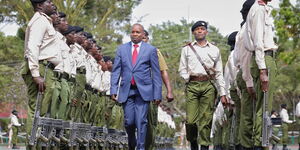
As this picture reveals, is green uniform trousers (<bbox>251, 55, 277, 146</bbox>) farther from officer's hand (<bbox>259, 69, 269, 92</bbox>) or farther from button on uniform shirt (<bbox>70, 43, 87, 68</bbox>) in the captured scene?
button on uniform shirt (<bbox>70, 43, 87, 68</bbox>)

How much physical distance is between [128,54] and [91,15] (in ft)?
105

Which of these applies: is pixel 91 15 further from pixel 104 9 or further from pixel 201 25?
pixel 201 25

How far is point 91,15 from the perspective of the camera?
4409cm

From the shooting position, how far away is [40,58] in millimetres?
12336

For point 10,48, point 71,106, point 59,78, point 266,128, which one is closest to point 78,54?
point 71,106

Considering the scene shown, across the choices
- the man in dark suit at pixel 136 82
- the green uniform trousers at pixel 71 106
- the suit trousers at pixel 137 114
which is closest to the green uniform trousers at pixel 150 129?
the man in dark suit at pixel 136 82

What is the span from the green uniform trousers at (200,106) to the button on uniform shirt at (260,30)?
3292mm

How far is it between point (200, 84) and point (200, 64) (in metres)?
0.43

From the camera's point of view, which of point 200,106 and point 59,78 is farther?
point 200,106

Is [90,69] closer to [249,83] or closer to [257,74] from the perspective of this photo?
[249,83]

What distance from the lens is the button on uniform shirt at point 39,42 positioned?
11.9m

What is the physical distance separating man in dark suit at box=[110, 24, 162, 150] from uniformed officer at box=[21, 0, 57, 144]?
108 centimetres

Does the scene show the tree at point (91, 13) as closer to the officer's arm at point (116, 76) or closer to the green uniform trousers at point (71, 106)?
the green uniform trousers at point (71, 106)

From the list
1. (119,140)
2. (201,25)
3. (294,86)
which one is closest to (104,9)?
(119,140)
